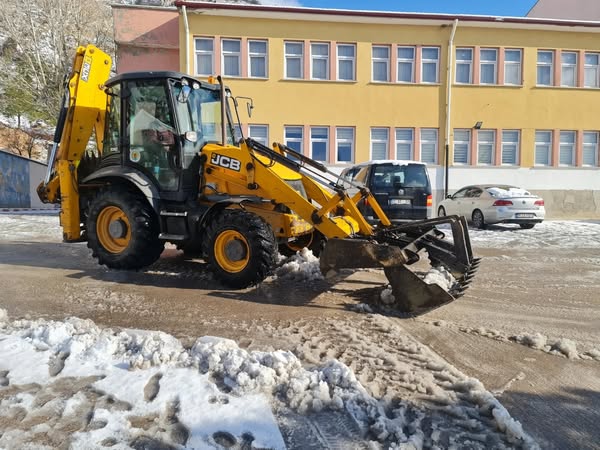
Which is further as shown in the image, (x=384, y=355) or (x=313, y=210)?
(x=313, y=210)

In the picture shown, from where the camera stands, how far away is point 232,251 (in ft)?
18.4

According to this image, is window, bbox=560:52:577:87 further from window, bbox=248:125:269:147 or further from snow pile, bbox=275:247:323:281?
snow pile, bbox=275:247:323:281

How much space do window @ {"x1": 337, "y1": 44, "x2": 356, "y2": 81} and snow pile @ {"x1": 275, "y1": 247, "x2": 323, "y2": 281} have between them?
1415cm

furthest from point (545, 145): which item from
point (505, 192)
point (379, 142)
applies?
point (505, 192)

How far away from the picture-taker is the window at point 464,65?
19.4 metres

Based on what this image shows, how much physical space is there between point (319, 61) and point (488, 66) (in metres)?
7.30

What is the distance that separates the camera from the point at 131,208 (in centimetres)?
629

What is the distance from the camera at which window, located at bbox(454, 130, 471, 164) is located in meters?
19.5

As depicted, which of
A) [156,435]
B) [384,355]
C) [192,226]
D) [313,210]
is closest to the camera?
[156,435]

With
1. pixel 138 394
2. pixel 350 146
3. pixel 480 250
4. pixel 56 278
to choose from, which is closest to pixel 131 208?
pixel 56 278

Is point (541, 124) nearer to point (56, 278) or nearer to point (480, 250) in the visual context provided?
point (480, 250)

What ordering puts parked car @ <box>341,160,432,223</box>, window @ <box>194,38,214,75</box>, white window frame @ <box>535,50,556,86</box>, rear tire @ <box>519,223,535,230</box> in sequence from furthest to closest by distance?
white window frame @ <box>535,50,556,86</box>, window @ <box>194,38,214,75</box>, rear tire @ <box>519,223,535,230</box>, parked car @ <box>341,160,432,223</box>

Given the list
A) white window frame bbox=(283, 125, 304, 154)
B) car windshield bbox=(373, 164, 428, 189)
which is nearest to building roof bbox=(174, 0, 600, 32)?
white window frame bbox=(283, 125, 304, 154)

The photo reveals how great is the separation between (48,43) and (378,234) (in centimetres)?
2378
